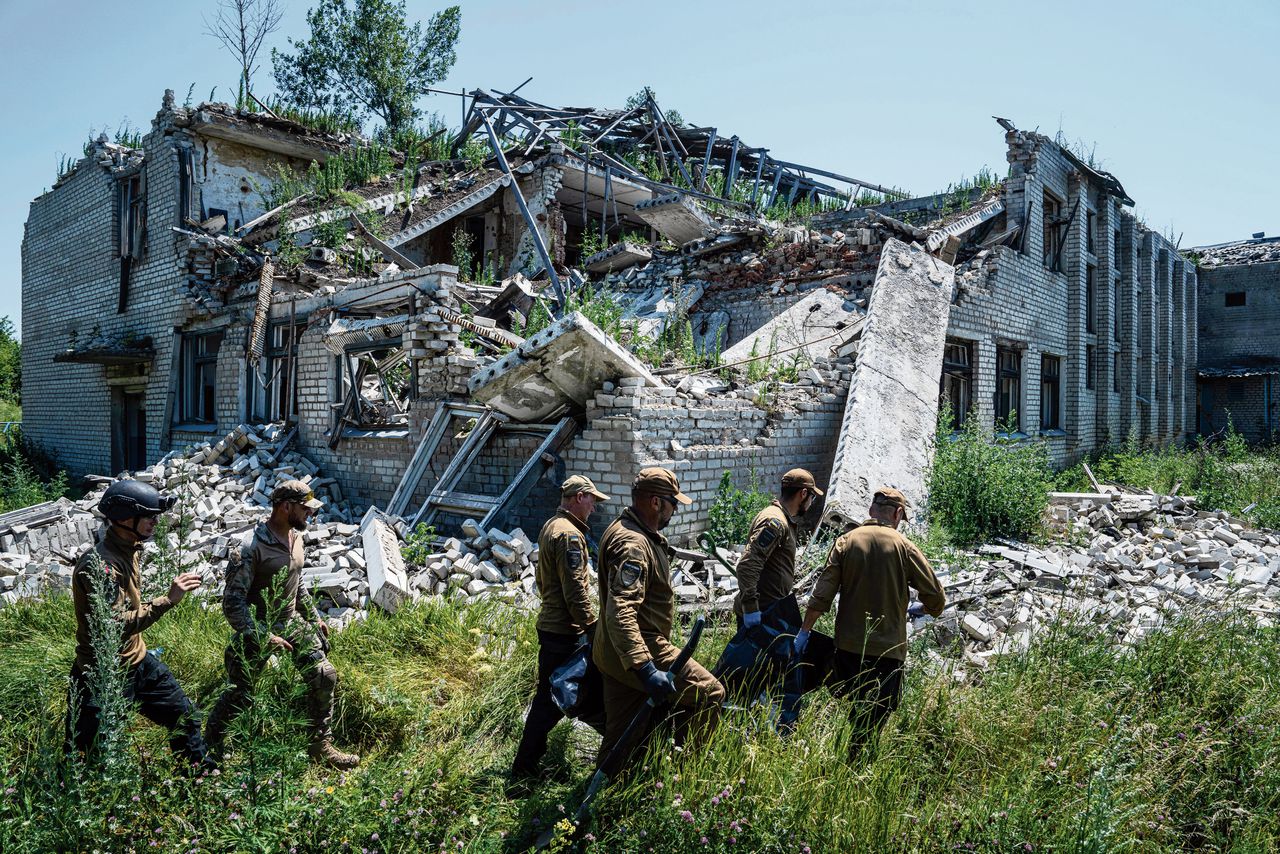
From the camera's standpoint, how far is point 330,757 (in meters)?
3.76

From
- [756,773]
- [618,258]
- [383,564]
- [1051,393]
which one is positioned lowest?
[756,773]

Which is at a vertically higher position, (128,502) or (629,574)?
(128,502)

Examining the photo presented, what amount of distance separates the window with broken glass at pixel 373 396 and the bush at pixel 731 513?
4101mm

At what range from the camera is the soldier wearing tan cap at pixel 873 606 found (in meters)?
3.65

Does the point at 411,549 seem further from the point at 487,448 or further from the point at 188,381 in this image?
the point at 188,381

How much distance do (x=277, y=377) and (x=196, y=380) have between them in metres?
3.05

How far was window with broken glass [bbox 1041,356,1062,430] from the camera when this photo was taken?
1433 cm

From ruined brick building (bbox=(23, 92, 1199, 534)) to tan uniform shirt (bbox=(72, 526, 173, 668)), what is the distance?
4021 mm

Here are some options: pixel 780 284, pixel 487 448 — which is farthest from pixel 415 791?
pixel 780 284

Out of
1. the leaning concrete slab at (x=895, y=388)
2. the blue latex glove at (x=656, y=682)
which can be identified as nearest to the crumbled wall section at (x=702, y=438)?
the leaning concrete slab at (x=895, y=388)

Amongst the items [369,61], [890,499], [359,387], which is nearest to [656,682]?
[890,499]

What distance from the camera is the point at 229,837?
9.21 ft

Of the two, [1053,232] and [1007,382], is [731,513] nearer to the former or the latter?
[1007,382]

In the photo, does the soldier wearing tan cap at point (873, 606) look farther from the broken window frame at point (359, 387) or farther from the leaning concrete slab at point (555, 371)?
the broken window frame at point (359, 387)
